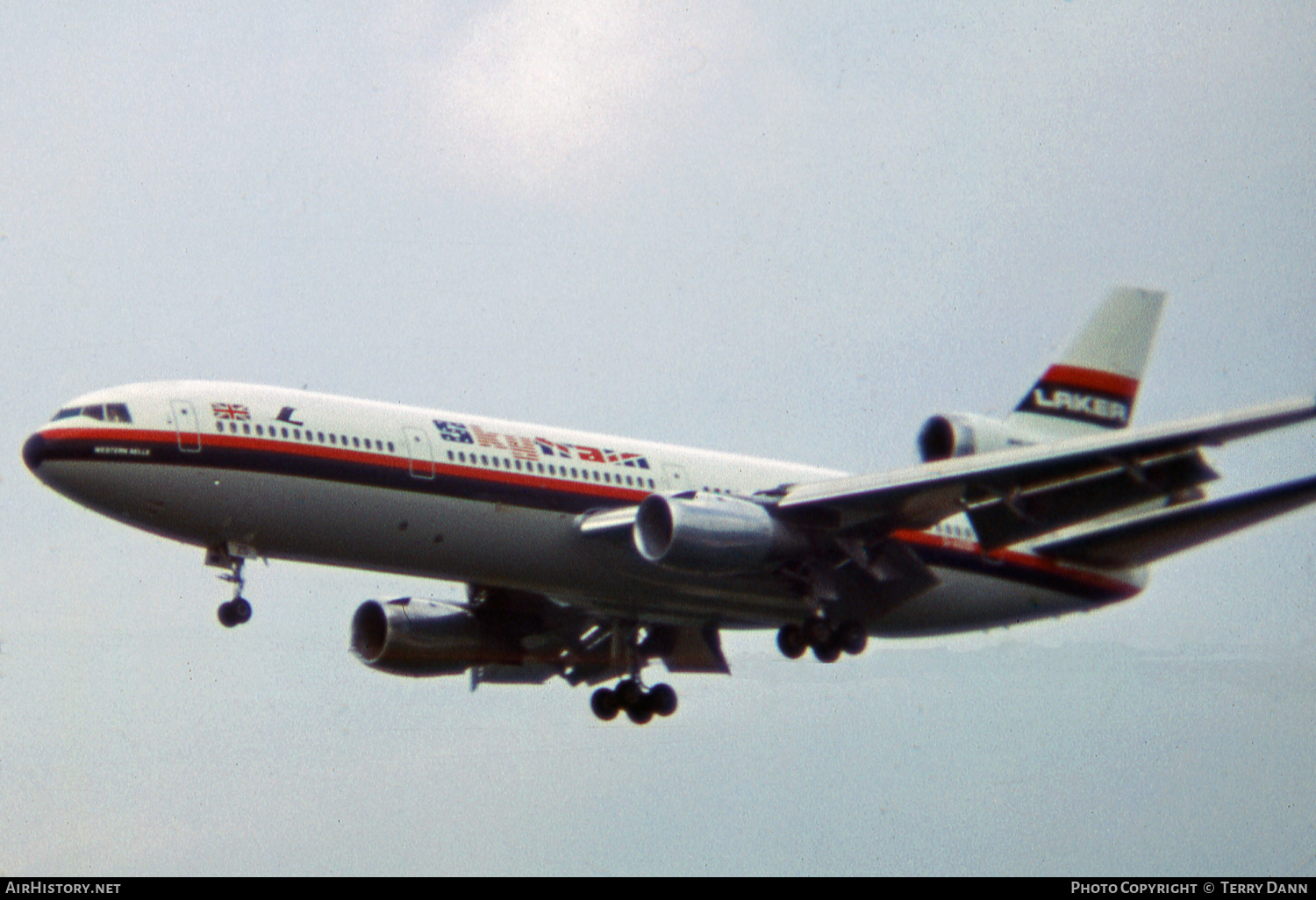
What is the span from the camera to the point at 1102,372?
38562mm

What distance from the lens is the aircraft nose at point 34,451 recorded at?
28016 mm

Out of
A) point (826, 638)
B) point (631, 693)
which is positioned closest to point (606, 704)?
point (631, 693)

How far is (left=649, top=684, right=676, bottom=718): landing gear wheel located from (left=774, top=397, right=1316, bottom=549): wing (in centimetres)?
714

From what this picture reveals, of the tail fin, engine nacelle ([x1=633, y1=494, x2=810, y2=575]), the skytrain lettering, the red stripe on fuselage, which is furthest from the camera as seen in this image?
the tail fin

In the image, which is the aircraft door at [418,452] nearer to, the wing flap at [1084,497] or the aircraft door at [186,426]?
the aircraft door at [186,426]

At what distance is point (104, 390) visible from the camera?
94.4 feet

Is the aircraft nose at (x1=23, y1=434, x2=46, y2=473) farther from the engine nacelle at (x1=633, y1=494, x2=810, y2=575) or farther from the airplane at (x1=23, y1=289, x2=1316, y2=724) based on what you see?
the engine nacelle at (x1=633, y1=494, x2=810, y2=575)

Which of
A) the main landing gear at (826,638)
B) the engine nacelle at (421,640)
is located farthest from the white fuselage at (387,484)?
the engine nacelle at (421,640)

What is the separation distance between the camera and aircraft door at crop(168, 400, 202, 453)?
2805 centimetres

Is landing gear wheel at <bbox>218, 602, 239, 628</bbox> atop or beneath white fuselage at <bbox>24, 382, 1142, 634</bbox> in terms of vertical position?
beneath

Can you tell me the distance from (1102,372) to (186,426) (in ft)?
71.9

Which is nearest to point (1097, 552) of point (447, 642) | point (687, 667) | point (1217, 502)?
point (1217, 502)

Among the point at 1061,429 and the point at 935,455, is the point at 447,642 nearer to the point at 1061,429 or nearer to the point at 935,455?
the point at 935,455

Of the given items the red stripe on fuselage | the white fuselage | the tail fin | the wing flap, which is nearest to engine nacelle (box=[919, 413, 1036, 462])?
the wing flap
